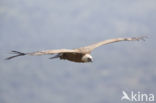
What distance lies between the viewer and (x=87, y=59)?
54.1ft

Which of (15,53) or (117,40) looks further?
(117,40)

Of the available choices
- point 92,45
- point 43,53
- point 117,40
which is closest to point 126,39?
point 117,40

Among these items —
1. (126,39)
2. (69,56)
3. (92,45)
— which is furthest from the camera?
(126,39)

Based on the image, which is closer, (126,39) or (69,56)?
(69,56)

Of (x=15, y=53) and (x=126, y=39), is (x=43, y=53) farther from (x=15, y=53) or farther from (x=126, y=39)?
(x=126, y=39)

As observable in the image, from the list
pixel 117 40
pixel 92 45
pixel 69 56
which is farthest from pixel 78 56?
pixel 117 40

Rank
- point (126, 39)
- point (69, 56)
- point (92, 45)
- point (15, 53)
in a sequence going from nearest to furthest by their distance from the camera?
point (15, 53)
point (69, 56)
point (92, 45)
point (126, 39)

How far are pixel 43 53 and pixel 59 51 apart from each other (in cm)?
68

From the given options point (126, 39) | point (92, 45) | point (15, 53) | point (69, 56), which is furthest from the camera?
point (126, 39)

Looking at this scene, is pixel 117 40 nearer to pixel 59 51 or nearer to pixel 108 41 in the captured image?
pixel 108 41

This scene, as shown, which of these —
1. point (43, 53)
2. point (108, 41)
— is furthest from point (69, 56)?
point (108, 41)

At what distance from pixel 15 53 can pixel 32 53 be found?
483mm

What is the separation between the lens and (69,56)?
16.5 meters

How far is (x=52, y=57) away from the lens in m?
16.8
